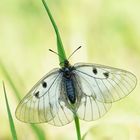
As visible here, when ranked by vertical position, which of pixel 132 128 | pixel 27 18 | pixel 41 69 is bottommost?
pixel 132 128

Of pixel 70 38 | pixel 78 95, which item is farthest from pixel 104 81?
pixel 70 38

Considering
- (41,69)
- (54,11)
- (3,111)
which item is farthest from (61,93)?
(54,11)

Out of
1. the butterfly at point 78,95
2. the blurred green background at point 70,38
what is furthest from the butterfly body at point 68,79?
the blurred green background at point 70,38

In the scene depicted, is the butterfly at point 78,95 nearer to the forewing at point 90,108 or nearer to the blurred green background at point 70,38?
the forewing at point 90,108

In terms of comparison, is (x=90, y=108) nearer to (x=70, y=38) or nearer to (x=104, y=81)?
(x=104, y=81)

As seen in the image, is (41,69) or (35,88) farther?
(41,69)

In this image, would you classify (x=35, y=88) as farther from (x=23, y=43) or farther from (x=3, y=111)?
(x=23, y=43)
